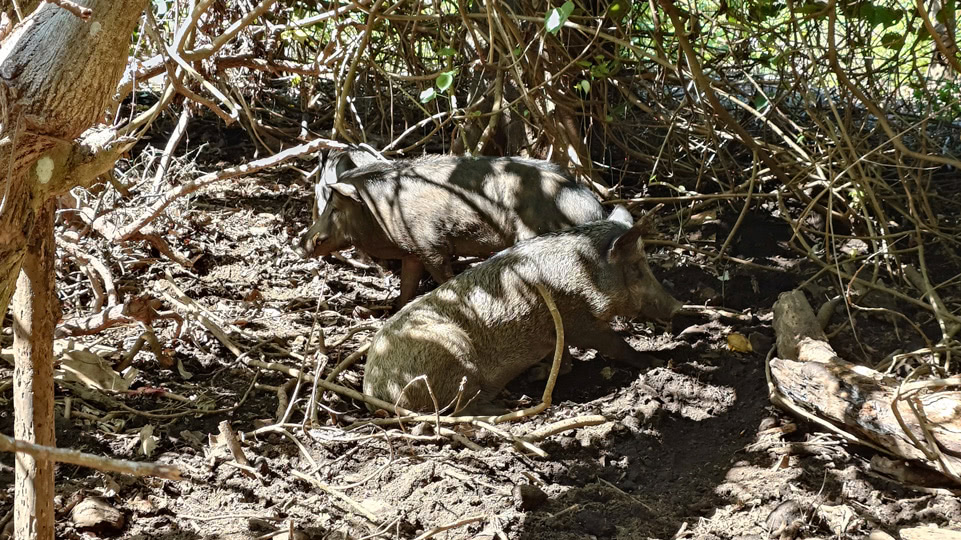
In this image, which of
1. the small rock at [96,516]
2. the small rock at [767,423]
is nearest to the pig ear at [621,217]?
the small rock at [767,423]

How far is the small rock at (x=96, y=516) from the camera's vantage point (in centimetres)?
340

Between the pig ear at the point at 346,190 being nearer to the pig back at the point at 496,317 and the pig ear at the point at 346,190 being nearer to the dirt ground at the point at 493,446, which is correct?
the dirt ground at the point at 493,446

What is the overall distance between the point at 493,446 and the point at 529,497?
71 cm

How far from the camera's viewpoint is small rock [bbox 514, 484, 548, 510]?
12.3ft

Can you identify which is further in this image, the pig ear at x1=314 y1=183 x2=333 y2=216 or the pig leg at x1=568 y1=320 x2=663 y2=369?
the pig ear at x1=314 y1=183 x2=333 y2=216

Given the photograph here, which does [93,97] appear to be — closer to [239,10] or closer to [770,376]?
[770,376]

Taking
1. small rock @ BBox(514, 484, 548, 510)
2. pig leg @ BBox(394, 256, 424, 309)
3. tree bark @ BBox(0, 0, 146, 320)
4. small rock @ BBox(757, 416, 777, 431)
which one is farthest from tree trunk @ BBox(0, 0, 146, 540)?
pig leg @ BBox(394, 256, 424, 309)

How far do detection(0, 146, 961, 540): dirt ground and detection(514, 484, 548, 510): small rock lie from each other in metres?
0.01

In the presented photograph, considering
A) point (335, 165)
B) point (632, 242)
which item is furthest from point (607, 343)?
point (335, 165)

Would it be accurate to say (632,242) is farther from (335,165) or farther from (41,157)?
(41,157)

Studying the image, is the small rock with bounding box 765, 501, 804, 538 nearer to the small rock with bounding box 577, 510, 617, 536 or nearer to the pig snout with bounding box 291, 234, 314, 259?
the small rock with bounding box 577, 510, 617, 536

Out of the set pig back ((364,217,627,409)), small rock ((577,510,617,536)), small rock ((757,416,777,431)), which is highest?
pig back ((364,217,627,409))

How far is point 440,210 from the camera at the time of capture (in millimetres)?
6633

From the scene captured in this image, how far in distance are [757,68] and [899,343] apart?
3.57 metres
